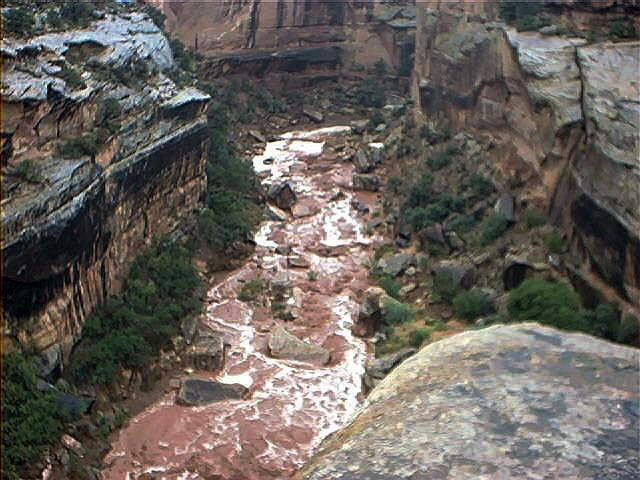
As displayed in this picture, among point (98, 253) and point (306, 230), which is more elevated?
point (98, 253)

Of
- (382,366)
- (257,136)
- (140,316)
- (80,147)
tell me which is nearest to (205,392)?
(140,316)

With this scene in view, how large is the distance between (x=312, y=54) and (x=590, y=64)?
24.8m

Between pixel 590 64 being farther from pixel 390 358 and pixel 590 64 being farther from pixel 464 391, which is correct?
pixel 464 391

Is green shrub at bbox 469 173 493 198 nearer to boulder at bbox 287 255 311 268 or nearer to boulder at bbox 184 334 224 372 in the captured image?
boulder at bbox 287 255 311 268

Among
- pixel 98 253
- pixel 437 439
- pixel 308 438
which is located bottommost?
pixel 308 438

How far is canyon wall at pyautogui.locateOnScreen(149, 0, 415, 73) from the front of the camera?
39.2m

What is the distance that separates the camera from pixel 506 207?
2097cm

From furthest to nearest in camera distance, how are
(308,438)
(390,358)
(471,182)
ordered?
(471,182), (390,358), (308,438)

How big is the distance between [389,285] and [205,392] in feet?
21.9

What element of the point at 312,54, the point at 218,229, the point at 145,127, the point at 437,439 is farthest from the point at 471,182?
the point at 312,54

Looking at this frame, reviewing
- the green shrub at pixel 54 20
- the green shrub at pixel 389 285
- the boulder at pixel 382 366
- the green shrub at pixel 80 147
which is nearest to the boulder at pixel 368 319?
the green shrub at pixel 389 285

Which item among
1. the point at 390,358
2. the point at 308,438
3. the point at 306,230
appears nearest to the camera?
the point at 308,438

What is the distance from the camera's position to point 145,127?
65.3ft

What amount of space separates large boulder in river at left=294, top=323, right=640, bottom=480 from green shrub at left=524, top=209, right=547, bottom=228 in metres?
10.7
